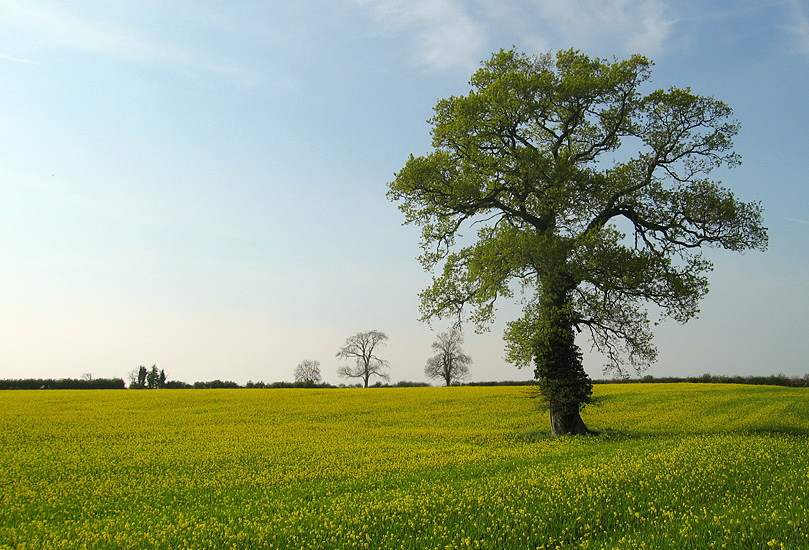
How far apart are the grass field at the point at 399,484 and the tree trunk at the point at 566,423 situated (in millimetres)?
1005

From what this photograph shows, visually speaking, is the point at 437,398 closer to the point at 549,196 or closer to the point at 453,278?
the point at 453,278

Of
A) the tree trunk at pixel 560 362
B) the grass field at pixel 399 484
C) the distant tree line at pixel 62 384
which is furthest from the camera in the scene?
the distant tree line at pixel 62 384

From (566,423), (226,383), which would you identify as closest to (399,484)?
(566,423)

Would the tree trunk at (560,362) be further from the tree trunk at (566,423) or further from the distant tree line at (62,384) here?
the distant tree line at (62,384)

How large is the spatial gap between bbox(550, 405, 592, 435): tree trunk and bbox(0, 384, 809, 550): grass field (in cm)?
101

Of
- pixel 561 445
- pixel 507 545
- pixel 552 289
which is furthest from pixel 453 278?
pixel 507 545

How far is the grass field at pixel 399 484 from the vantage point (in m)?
9.30

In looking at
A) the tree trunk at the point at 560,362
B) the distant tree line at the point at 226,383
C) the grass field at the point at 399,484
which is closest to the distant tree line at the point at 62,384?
the distant tree line at the point at 226,383

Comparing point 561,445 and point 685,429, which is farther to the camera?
point 685,429

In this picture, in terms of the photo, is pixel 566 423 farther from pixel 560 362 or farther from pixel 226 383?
pixel 226 383

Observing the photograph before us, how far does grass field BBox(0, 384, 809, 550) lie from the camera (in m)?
9.30

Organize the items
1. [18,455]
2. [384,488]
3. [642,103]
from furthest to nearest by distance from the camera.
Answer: [642,103] → [18,455] → [384,488]

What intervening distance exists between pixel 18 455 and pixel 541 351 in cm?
2212

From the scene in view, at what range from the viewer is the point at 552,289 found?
979 inches
